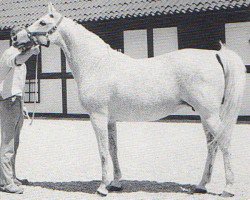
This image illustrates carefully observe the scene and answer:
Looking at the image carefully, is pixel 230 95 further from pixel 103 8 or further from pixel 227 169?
pixel 103 8

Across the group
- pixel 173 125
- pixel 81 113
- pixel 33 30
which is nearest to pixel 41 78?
pixel 81 113

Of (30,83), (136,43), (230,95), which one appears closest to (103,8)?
(136,43)

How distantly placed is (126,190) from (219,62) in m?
1.90

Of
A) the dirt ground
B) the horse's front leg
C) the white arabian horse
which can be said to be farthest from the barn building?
the horse's front leg

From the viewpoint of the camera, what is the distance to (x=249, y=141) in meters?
8.05

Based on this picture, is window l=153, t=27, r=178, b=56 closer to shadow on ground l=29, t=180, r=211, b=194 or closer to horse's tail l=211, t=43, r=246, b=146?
shadow on ground l=29, t=180, r=211, b=194

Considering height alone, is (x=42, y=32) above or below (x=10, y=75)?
above

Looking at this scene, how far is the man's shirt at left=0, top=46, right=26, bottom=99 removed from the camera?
4926 mm

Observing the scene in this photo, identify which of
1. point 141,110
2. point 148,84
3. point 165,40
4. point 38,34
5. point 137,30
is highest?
point 137,30

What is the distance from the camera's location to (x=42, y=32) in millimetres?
4848

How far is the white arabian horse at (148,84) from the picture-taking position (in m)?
4.48

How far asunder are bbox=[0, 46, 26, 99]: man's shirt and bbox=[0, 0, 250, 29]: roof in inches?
313

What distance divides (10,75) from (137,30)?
28.3 ft

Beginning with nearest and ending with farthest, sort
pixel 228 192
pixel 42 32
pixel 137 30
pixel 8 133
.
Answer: pixel 228 192 < pixel 42 32 < pixel 8 133 < pixel 137 30
